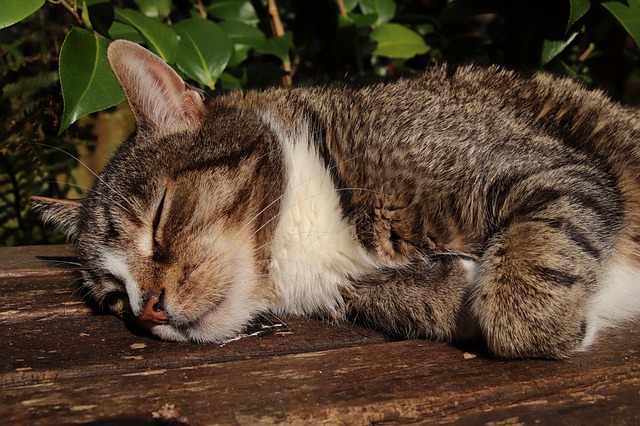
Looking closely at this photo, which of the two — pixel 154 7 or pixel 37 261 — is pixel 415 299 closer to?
pixel 37 261

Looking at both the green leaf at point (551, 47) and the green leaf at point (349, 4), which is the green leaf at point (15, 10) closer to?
the green leaf at point (349, 4)

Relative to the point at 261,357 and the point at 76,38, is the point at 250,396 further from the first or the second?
the point at 76,38

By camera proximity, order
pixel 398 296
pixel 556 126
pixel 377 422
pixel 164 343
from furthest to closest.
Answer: pixel 556 126, pixel 398 296, pixel 164 343, pixel 377 422

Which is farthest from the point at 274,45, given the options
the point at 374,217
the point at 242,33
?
the point at 374,217

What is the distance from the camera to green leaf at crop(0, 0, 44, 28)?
2.30 metres

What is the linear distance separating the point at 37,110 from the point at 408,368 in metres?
2.76

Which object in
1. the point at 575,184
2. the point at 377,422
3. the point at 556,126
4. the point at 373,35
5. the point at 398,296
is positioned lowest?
the point at 377,422

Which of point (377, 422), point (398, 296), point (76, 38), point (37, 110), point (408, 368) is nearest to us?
point (377, 422)

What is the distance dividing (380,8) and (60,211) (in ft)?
7.45

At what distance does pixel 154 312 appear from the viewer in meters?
1.94

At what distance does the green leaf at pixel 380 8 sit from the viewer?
3828 millimetres

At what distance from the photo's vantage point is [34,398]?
1559mm

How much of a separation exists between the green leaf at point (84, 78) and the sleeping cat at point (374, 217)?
205 millimetres

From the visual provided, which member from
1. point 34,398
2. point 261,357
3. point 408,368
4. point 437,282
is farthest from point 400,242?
point 34,398
